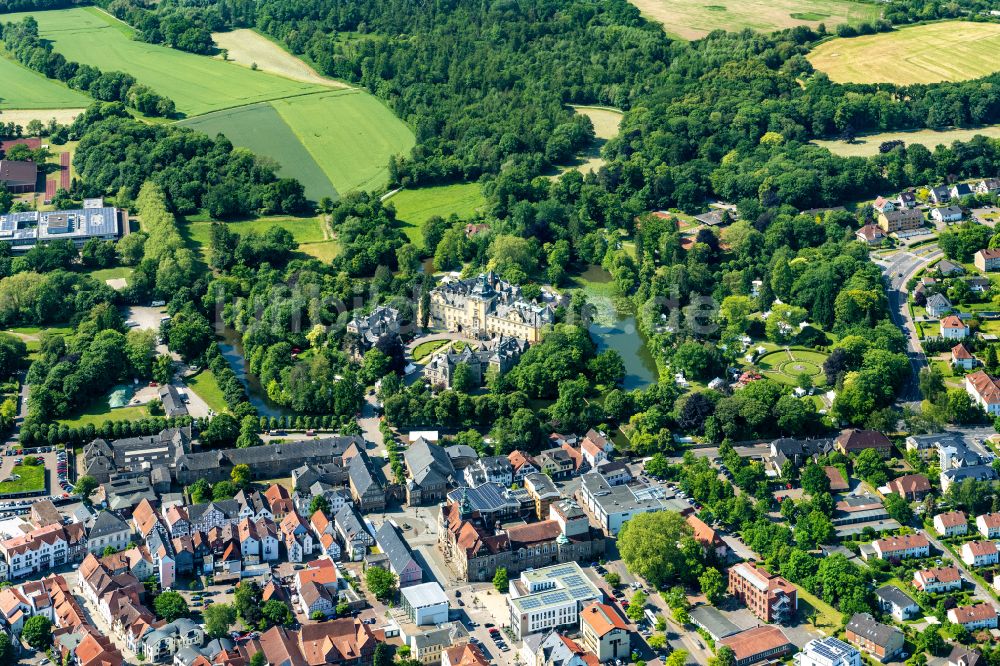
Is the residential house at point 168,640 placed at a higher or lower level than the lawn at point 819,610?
lower

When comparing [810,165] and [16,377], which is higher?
[810,165]

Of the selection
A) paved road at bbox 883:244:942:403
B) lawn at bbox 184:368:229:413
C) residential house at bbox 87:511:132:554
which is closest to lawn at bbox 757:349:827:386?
paved road at bbox 883:244:942:403

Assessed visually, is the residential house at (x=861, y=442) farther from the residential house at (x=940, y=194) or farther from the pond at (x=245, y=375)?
the residential house at (x=940, y=194)

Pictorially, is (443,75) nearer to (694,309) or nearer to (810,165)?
(810,165)

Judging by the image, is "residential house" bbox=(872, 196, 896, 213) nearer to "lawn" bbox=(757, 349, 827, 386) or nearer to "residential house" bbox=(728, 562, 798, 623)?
"lawn" bbox=(757, 349, 827, 386)

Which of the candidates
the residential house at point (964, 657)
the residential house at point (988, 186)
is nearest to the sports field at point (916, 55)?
the residential house at point (988, 186)

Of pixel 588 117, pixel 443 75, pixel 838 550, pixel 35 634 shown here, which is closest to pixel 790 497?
pixel 838 550
